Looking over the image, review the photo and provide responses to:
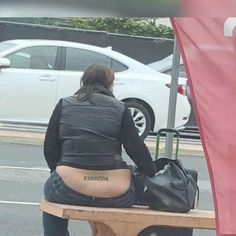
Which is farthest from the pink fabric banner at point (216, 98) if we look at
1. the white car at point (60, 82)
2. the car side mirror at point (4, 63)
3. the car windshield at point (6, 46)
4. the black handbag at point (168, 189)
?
the car windshield at point (6, 46)

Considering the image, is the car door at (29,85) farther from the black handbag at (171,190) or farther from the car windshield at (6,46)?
the black handbag at (171,190)

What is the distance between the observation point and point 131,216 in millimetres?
4848

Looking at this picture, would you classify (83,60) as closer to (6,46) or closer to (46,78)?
(46,78)

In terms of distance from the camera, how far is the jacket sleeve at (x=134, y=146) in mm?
4930

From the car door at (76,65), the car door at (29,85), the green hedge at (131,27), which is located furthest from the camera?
the green hedge at (131,27)

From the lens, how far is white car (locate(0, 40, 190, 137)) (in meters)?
13.1

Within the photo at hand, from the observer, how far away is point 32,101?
1309 centimetres

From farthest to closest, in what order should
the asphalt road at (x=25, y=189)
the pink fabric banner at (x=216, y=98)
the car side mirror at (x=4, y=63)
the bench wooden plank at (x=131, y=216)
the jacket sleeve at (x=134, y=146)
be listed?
1. the car side mirror at (x=4, y=63)
2. the asphalt road at (x=25, y=189)
3. the jacket sleeve at (x=134, y=146)
4. the bench wooden plank at (x=131, y=216)
5. the pink fabric banner at (x=216, y=98)

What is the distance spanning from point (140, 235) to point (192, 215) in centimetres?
36

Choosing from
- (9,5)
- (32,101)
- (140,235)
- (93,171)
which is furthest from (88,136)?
(32,101)

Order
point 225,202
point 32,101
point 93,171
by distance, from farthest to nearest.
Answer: point 32,101 < point 93,171 < point 225,202

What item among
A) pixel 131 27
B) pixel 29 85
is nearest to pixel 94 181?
pixel 29 85

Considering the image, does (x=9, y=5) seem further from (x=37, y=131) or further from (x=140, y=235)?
(x=37, y=131)

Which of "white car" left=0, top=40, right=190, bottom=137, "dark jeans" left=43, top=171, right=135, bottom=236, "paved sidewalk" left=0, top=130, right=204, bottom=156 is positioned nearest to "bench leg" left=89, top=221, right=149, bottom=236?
"dark jeans" left=43, top=171, right=135, bottom=236
